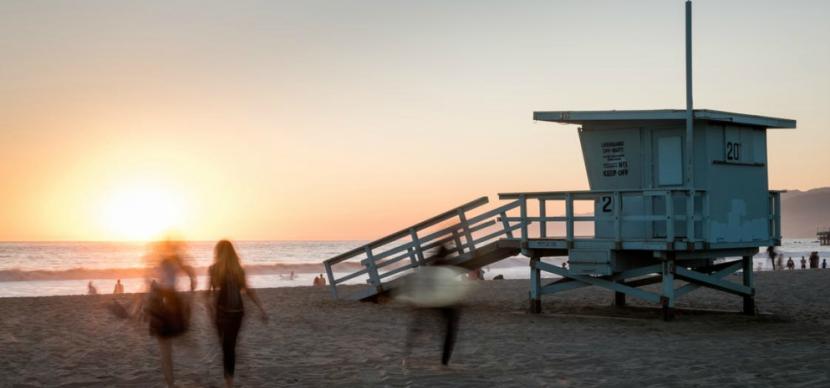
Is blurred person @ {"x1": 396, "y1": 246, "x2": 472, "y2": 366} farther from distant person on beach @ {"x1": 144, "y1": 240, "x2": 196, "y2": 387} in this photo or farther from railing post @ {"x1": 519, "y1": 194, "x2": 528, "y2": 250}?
railing post @ {"x1": 519, "y1": 194, "x2": 528, "y2": 250}

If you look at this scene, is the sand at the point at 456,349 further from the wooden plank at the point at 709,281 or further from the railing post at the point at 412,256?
the railing post at the point at 412,256

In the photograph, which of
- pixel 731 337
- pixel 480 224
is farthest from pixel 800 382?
pixel 480 224

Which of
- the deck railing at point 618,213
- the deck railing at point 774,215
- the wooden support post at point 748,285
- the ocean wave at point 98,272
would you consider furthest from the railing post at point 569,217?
the ocean wave at point 98,272

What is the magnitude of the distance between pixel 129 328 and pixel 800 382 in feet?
39.7

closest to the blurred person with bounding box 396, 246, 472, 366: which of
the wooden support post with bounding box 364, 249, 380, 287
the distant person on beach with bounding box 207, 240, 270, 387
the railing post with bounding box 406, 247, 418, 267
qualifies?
the distant person on beach with bounding box 207, 240, 270, 387

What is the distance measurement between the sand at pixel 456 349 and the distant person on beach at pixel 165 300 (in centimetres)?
119

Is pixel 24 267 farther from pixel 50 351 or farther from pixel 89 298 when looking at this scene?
pixel 50 351

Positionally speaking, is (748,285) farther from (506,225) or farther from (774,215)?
(506,225)

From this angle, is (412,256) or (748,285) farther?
(412,256)

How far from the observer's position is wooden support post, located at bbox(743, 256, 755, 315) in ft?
62.6

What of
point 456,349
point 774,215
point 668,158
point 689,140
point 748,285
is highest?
point 689,140

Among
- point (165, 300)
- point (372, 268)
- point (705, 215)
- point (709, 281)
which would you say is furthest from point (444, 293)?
point (372, 268)

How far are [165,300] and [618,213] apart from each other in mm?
10327

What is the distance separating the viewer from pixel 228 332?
30.5 feet
